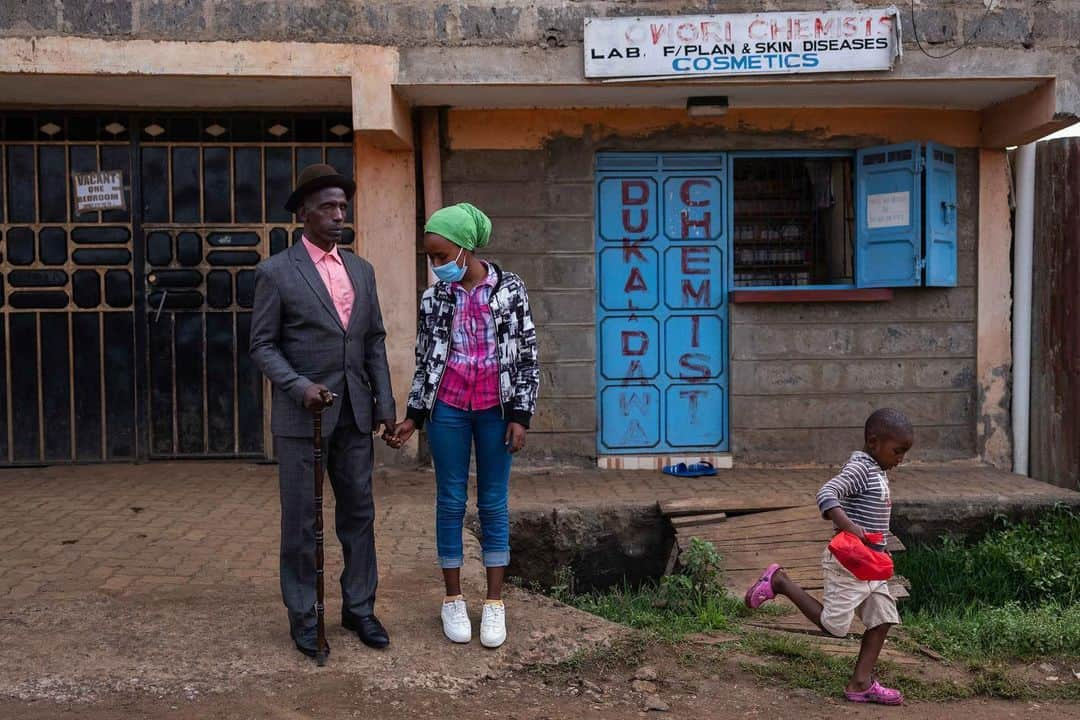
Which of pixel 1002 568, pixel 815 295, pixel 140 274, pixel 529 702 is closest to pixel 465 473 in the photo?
pixel 529 702

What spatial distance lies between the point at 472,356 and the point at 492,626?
110 centimetres

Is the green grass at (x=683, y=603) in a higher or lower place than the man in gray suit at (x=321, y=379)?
lower

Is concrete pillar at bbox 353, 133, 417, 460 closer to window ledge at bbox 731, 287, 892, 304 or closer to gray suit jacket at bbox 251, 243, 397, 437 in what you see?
window ledge at bbox 731, 287, 892, 304

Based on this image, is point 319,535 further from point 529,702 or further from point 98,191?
point 98,191

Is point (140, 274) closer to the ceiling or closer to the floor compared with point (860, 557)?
closer to the ceiling

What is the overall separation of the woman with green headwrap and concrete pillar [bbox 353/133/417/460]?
3573mm

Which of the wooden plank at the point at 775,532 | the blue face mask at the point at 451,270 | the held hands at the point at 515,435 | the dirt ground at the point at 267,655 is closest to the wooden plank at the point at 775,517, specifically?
the wooden plank at the point at 775,532

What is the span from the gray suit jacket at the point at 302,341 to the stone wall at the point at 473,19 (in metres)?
3.38

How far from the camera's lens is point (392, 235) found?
7.89 metres

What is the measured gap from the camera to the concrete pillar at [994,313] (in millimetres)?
8242

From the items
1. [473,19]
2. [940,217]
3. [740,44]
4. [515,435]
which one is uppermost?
[473,19]

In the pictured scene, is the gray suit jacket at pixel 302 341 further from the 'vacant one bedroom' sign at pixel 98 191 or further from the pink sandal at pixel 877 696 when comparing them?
the 'vacant one bedroom' sign at pixel 98 191

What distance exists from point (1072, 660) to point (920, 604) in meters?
1.69

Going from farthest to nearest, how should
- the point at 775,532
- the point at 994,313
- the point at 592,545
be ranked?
1. the point at 994,313
2. the point at 592,545
3. the point at 775,532
